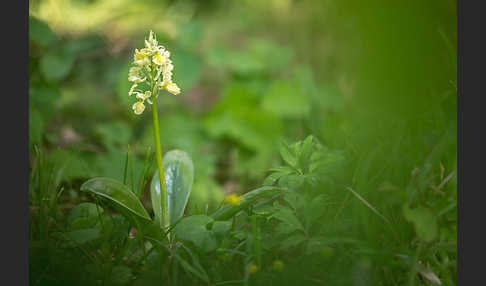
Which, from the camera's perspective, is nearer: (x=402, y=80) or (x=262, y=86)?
(x=402, y=80)

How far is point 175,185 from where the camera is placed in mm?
727

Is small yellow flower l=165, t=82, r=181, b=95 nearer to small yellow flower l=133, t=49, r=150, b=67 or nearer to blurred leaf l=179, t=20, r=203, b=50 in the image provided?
small yellow flower l=133, t=49, r=150, b=67

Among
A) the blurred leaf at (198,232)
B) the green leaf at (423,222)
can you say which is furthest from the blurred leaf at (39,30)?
the green leaf at (423,222)

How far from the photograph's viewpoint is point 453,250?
1.94 feet

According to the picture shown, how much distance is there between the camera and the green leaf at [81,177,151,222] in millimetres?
583

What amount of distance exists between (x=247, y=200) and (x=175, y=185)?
165 millimetres

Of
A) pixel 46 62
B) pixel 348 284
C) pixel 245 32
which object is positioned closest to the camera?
pixel 348 284

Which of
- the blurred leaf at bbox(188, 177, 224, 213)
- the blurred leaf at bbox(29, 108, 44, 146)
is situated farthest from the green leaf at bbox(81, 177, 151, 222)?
the blurred leaf at bbox(188, 177, 224, 213)

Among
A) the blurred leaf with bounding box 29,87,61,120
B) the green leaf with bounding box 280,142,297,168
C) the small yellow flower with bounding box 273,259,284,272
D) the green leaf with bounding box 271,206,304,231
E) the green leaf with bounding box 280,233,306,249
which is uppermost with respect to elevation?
the blurred leaf with bounding box 29,87,61,120

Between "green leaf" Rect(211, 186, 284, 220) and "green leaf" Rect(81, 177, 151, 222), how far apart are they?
10cm

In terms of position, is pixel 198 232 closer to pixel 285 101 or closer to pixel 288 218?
pixel 288 218

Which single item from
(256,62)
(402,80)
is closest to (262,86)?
(256,62)

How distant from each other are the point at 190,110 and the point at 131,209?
1162mm

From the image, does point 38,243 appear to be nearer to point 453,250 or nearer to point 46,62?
point 453,250
